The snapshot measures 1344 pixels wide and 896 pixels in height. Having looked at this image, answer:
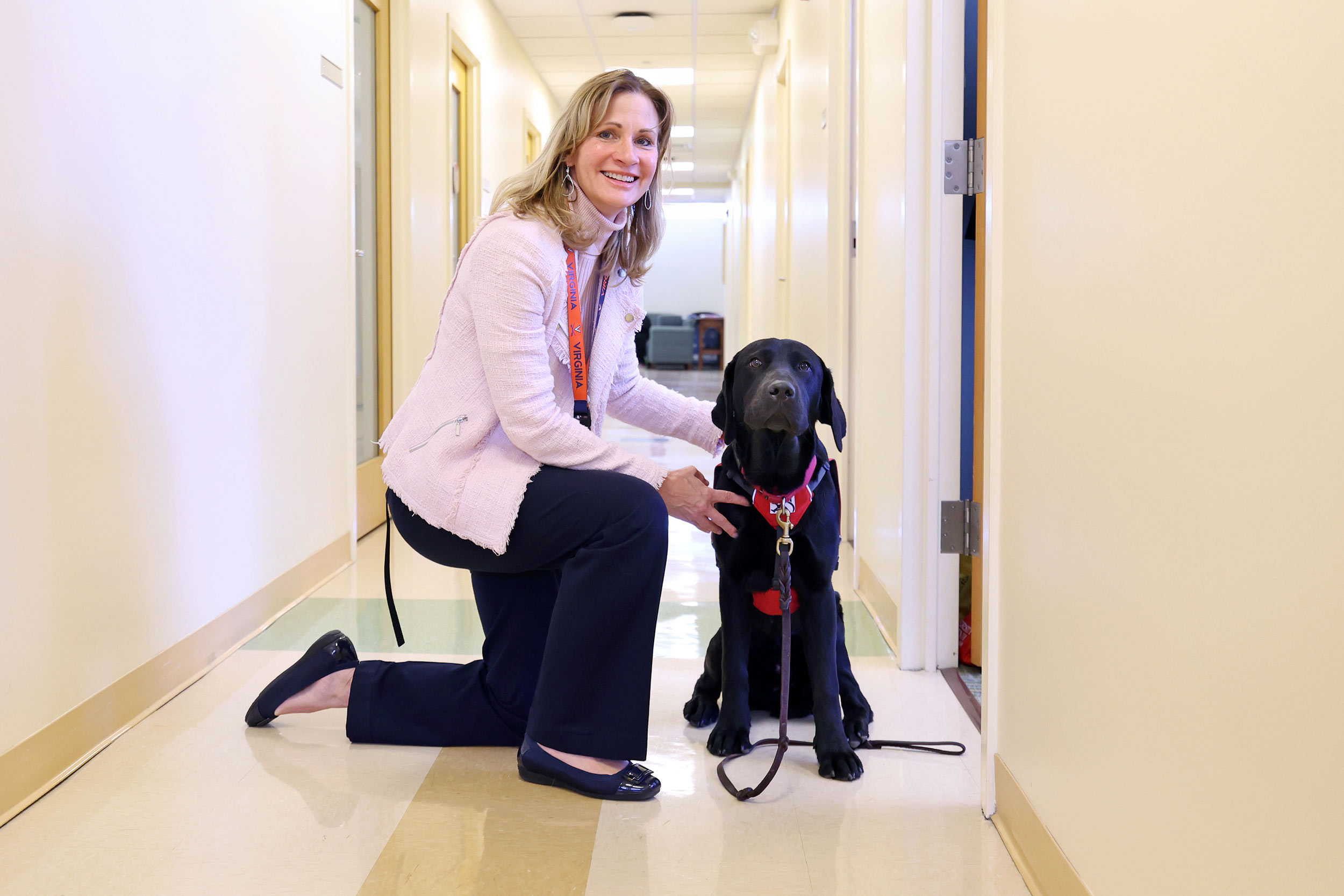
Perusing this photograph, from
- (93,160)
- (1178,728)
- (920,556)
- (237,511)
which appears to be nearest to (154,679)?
(237,511)

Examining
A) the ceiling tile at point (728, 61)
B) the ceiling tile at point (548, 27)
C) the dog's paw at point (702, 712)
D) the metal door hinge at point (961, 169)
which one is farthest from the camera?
the ceiling tile at point (728, 61)

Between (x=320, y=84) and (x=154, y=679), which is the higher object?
(x=320, y=84)

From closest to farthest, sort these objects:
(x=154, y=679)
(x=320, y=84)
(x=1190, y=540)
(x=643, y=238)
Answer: (x=1190, y=540) < (x=643, y=238) < (x=154, y=679) < (x=320, y=84)

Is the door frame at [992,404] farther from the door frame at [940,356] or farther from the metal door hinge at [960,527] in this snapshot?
the metal door hinge at [960,527]

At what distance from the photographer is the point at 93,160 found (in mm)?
1899

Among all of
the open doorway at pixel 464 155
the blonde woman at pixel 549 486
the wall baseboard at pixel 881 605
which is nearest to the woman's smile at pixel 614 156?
the blonde woman at pixel 549 486

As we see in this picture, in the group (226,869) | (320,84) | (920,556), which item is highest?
(320,84)

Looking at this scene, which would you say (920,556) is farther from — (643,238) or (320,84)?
(320,84)

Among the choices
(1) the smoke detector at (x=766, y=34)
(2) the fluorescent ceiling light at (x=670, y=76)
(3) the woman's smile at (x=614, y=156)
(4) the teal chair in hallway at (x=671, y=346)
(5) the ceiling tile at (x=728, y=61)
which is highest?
(2) the fluorescent ceiling light at (x=670, y=76)

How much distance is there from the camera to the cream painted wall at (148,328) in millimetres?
1700

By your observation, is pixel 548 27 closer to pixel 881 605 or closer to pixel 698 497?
pixel 881 605

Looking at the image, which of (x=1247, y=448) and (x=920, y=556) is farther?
(x=920, y=556)

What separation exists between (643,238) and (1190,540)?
1267mm

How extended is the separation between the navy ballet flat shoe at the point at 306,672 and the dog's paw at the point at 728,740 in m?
0.70
